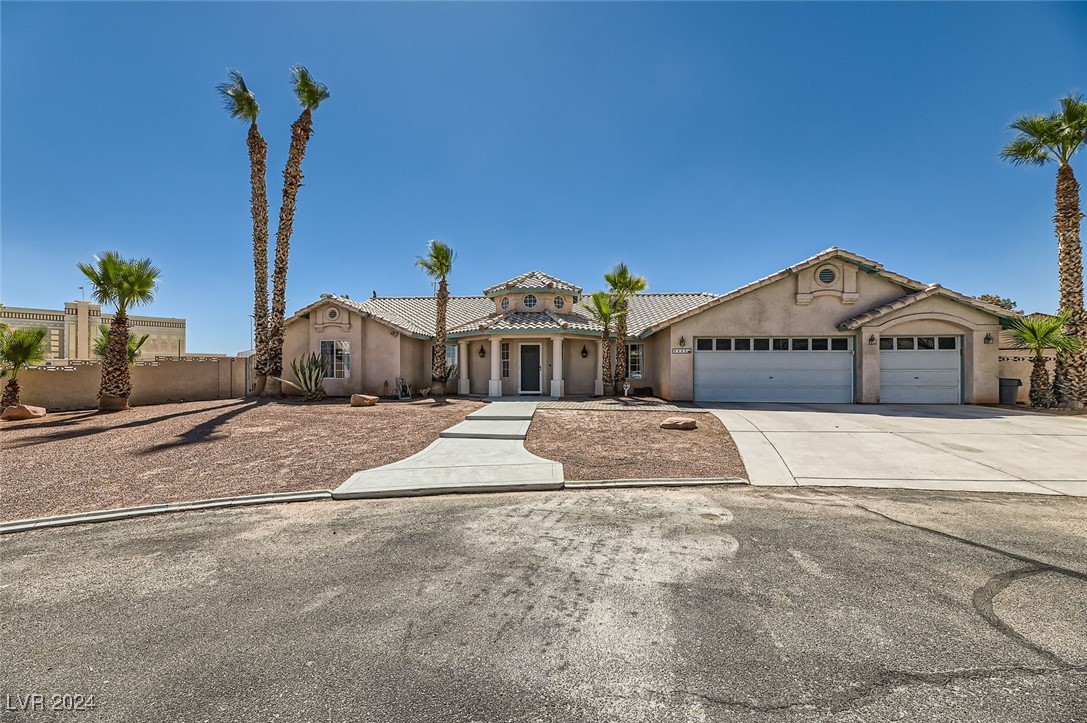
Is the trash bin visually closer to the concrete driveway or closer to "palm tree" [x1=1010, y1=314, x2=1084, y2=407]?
"palm tree" [x1=1010, y1=314, x2=1084, y2=407]

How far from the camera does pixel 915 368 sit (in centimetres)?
1619

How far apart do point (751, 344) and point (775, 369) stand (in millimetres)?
1333

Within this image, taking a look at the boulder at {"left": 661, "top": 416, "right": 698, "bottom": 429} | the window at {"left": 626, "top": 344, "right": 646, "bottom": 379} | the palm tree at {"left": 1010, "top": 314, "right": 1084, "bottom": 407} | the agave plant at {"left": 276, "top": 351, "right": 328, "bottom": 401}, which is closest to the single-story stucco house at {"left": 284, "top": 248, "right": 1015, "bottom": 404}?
the window at {"left": 626, "top": 344, "right": 646, "bottom": 379}

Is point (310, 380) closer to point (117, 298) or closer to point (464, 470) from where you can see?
point (117, 298)

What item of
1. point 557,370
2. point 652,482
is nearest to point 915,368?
point 557,370

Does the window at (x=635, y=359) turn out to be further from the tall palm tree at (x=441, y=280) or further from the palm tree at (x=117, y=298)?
the palm tree at (x=117, y=298)

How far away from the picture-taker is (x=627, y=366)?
20.4m

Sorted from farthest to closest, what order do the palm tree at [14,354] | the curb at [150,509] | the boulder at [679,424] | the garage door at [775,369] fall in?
1. the garage door at [775,369]
2. the palm tree at [14,354]
3. the boulder at [679,424]
4. the curb at [150,509]

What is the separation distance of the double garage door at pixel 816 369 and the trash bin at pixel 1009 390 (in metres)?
→ 1.42

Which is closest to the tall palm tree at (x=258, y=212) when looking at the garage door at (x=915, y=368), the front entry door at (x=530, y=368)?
the front entry door at (x=530, y=368)

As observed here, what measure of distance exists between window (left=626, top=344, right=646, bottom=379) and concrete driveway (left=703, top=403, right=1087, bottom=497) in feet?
24.2

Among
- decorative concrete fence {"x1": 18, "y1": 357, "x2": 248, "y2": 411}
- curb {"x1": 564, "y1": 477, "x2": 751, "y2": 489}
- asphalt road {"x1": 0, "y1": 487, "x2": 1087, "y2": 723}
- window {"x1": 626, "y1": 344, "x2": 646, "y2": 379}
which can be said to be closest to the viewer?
asphalt road {"x1": 0, "y1": 487, "x2": 1087, "y2": 723}

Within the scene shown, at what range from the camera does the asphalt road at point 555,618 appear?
2396 mm

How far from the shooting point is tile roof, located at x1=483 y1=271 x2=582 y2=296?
20.2m
